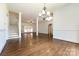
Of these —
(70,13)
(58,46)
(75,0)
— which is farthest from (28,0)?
(58,46)

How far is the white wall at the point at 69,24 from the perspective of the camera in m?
2.29

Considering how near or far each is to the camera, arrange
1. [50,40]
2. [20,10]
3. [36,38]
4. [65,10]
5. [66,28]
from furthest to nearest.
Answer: [36,38], [50,40], [20,10], [65,10], [66,28]

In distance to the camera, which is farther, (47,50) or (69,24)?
(47,50)

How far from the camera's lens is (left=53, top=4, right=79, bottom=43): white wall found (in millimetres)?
2285

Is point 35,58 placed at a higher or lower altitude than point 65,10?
lower

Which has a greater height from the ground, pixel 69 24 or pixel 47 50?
pixel 69 24

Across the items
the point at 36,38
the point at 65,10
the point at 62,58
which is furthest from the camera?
the point at 36,38

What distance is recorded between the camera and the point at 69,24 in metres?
2.40

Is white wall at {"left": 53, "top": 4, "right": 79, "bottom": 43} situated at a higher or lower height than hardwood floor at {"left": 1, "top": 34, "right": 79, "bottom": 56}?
higher

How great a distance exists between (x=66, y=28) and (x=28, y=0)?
1205 mm

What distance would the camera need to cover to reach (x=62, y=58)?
1.74 meters

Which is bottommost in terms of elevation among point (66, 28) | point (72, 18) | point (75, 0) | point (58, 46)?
point (58, 46)

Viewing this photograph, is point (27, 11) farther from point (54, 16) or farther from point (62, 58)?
point (62, 58)

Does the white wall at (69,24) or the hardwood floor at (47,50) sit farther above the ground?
the white wall at (69,24)
